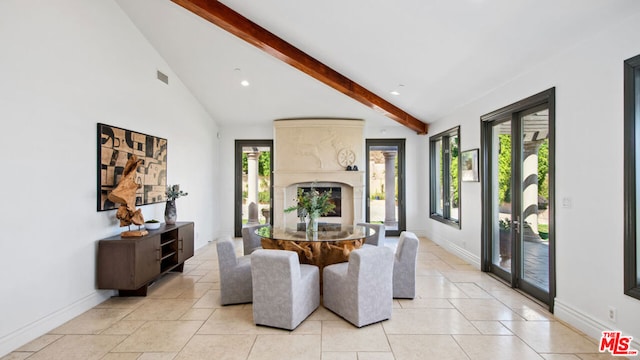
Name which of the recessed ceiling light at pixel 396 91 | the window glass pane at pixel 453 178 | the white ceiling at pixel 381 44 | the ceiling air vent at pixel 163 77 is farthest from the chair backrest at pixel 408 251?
the ceiling air vent at pixel 163 77

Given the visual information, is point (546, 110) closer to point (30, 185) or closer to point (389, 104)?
point (389, 104)

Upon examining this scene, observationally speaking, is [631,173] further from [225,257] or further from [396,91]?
[225,257]

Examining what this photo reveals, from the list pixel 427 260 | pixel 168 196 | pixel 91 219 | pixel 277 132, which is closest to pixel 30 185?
pixel 91 219

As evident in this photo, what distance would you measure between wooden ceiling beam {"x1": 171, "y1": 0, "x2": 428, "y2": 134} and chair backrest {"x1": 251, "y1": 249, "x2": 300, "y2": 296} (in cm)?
282

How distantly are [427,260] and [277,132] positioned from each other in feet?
13.4

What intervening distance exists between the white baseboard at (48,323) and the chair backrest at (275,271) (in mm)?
1930

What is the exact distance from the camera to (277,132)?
23.4 ft

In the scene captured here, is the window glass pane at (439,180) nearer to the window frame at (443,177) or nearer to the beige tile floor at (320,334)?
the window frame at (443,177)

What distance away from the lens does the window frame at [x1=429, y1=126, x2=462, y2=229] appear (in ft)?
18.9

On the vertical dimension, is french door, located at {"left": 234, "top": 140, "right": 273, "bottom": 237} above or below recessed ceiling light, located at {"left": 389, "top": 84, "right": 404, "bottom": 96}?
below

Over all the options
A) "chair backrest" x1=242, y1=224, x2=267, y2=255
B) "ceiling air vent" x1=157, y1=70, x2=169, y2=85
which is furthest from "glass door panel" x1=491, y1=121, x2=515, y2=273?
"ceiling air vent" x1=157, y1=70, x2=169, y2=85

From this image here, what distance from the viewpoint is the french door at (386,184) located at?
7551 millimetres

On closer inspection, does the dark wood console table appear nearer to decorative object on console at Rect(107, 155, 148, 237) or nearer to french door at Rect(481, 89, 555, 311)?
decorative object on console at Rect(107, 155, 148, 237)

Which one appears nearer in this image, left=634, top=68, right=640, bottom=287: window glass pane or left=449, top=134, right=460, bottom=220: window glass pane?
left=634, top=68, right=640, bottom=287: window glass pane
